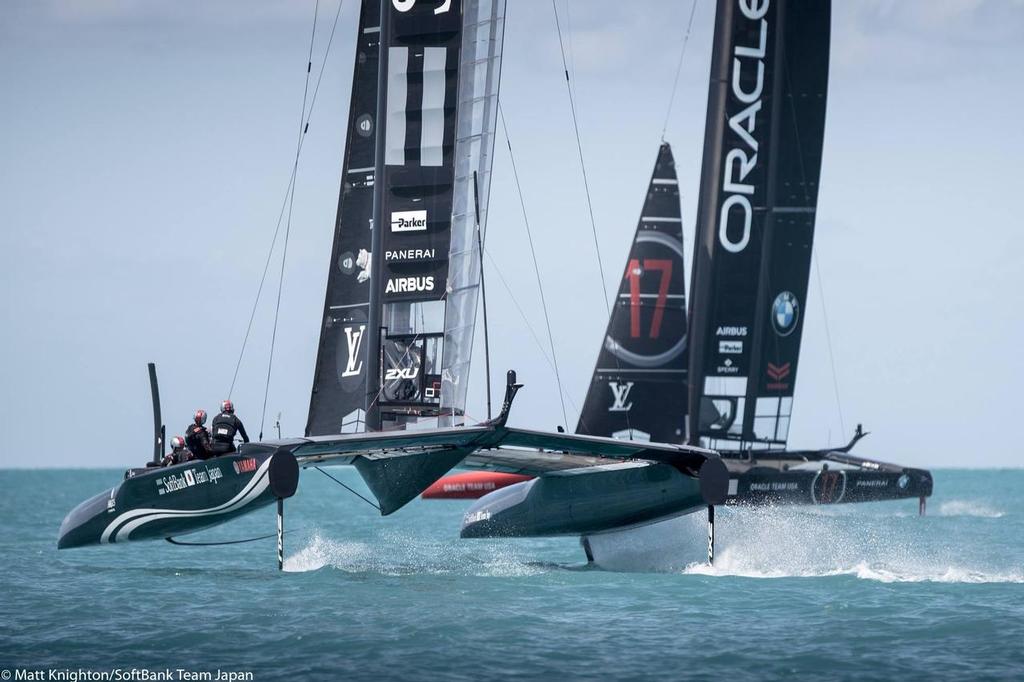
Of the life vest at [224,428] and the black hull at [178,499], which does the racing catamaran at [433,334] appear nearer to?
the black hull at [178,499]

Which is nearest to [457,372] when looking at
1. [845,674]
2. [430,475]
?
[430,475]

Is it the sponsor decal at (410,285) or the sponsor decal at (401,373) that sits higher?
the sponsor decal at (410,285)

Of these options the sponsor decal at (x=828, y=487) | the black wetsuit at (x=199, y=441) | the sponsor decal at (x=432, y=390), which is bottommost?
the sponsor decal at (x=828, y=487)

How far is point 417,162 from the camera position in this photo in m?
15.0

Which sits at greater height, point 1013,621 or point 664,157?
point 664,157

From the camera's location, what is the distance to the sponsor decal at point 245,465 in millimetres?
13078

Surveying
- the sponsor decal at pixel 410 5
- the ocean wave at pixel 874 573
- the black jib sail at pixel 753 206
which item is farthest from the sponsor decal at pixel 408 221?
the black jib sail at pixel 753 206

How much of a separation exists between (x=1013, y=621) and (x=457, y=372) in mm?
5892

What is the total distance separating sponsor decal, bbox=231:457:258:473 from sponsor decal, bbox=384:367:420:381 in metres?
2.06

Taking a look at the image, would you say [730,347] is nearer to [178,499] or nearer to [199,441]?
[199,441]

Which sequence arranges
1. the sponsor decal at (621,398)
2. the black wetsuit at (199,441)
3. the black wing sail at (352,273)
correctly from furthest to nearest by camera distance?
the sponsor decal at (621,398), the black wing sail at (352,273), the black wetsuit at (199,441)

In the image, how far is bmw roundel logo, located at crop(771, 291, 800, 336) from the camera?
23422 mm

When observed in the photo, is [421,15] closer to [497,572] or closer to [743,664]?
[497,572]

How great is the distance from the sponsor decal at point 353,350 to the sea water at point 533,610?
2040mm
